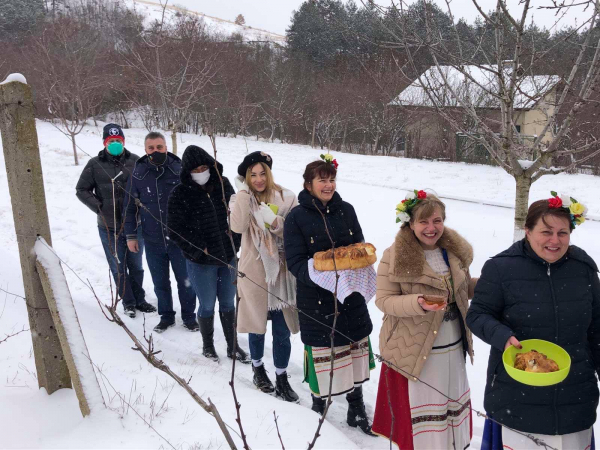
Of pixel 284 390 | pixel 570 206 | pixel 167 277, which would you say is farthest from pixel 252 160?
pixel 570 206

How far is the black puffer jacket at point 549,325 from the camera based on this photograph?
7.56 ft

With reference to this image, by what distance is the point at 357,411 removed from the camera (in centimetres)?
343

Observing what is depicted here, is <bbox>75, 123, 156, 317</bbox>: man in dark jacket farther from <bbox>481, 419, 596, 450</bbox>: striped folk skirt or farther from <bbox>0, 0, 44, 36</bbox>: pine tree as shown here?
<bbox>0, 0, 44, 36</bbox>: pine tree

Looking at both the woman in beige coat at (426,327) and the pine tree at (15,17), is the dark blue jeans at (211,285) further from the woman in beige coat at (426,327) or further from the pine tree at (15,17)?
the pine tree at (15,17)

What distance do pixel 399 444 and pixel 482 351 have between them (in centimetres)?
195

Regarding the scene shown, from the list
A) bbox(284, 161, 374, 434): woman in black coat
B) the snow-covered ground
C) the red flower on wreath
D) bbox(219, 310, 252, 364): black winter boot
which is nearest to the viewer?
the red flower on wreath

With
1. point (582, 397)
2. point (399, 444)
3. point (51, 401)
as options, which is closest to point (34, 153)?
point (51, 401)

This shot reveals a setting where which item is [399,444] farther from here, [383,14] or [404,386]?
[383,14]

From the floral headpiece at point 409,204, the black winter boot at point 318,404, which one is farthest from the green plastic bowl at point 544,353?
the black winter boot at point 318,404

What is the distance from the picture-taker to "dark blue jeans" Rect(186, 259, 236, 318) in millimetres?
4039

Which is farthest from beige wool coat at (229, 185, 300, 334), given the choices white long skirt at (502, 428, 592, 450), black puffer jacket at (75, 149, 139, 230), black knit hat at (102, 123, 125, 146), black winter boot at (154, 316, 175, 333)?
black knit hat at (102, 123, 125, 146)

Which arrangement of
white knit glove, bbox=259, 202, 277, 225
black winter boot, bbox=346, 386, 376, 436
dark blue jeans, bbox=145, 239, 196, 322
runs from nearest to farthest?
black winter boot, bbox=346, 386, 376, 436 → white knit glove, bbox=259, 202, 277, 225 → dark blue jeans, bbox=145, 239, 196, 322

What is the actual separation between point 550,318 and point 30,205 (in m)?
3.11

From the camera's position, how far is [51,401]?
10.2ft
